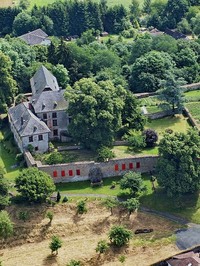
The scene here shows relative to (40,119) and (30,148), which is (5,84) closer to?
(40,119)

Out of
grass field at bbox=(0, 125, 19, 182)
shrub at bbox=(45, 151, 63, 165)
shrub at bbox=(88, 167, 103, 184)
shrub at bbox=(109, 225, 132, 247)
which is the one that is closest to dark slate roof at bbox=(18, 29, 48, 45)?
grass field at bbox=(0, 125, 19, 182)

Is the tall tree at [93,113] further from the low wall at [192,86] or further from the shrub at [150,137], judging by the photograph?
the low wall at [192,86]

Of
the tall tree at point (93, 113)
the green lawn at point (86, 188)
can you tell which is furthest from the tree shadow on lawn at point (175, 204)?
the tall tree at point (93, 113)

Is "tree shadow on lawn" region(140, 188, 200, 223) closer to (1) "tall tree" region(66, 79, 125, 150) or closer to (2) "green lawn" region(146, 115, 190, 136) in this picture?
(1) "tall tree" region(66, 79, 125, 150)

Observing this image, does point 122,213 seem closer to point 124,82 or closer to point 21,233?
point 21,233

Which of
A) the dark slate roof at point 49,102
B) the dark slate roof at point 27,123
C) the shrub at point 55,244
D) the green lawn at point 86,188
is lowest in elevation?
the shrub at point 55,244

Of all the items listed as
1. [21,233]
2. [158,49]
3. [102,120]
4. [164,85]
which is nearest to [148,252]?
[21,233]
